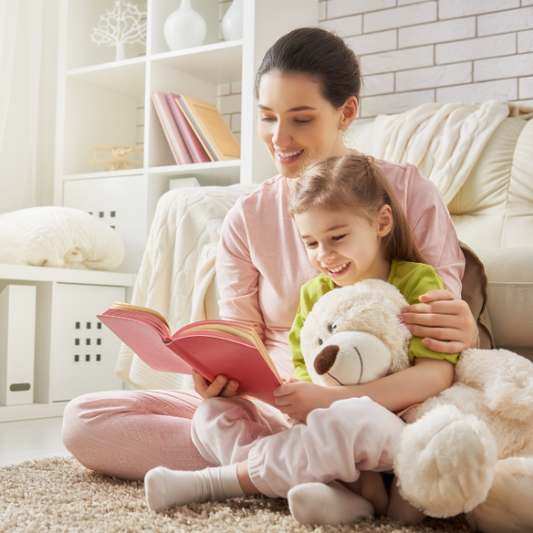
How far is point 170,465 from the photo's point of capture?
1054 millimetres

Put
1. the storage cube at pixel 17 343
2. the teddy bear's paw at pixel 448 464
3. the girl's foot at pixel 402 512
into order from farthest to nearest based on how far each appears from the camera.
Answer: the storage cube at pixel 17 343 → the girl's foot at pixel 402 512 → the teddy bear's paw at pixel 448 464

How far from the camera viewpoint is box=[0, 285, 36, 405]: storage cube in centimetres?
207

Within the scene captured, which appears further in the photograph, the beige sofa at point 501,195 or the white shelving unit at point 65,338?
the white shelving unit at point 65,338

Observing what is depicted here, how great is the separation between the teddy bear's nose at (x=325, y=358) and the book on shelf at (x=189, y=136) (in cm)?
180

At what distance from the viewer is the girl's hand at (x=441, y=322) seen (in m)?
0.86

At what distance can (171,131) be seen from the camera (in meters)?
2.55

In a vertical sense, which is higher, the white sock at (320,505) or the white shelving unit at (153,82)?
the white shelving unit at (153,82)

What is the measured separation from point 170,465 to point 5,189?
6.07ft

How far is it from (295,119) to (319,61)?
11cm

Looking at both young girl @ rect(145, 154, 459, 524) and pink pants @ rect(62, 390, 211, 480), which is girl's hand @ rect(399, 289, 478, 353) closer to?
young girl @ rect(145, 154, 459, 524)

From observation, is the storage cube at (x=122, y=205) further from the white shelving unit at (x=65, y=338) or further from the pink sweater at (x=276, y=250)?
the pink sweater at (x=276, y=250)

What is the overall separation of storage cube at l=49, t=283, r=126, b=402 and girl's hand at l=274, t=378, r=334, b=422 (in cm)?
155

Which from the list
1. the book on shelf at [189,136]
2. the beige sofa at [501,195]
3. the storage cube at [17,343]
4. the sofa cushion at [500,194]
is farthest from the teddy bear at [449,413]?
the book on shelf at [189,136]

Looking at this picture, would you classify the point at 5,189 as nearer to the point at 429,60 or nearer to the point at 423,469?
the point at 429,60
